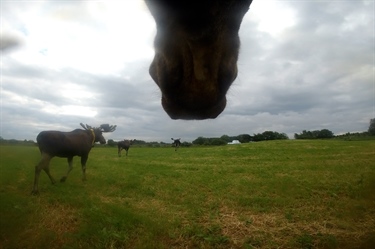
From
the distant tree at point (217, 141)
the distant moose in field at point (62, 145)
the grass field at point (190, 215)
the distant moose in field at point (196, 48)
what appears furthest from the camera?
the distant tree at point (217, 141)

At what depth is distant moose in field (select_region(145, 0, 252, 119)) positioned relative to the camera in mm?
1843

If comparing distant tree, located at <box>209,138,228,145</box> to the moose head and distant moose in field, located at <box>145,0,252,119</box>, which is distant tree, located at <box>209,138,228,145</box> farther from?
distant moose in field, located at <box>145,0,252,119</box>

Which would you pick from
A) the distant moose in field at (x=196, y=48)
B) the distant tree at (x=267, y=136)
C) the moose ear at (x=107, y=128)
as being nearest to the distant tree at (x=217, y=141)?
the distant tree at (x=267, y=136)

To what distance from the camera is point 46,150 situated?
376 inches

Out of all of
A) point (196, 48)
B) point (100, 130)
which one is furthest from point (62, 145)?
point (196, 48)

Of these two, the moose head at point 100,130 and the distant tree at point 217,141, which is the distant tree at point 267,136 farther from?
the moose head at point 100,130

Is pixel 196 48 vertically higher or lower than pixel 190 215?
higher

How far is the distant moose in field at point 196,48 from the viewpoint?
184 cm

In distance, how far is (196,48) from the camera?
1964 millimetres

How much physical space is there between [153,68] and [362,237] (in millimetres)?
5502

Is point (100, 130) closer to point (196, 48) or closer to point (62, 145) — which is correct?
point (62, 145)

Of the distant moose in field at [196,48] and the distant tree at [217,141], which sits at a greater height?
the distant tree at [217,141]

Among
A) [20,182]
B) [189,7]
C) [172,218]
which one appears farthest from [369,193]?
[20,182]

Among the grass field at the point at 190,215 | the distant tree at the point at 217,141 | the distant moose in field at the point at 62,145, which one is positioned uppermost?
the distant tree at the point at 217,141
